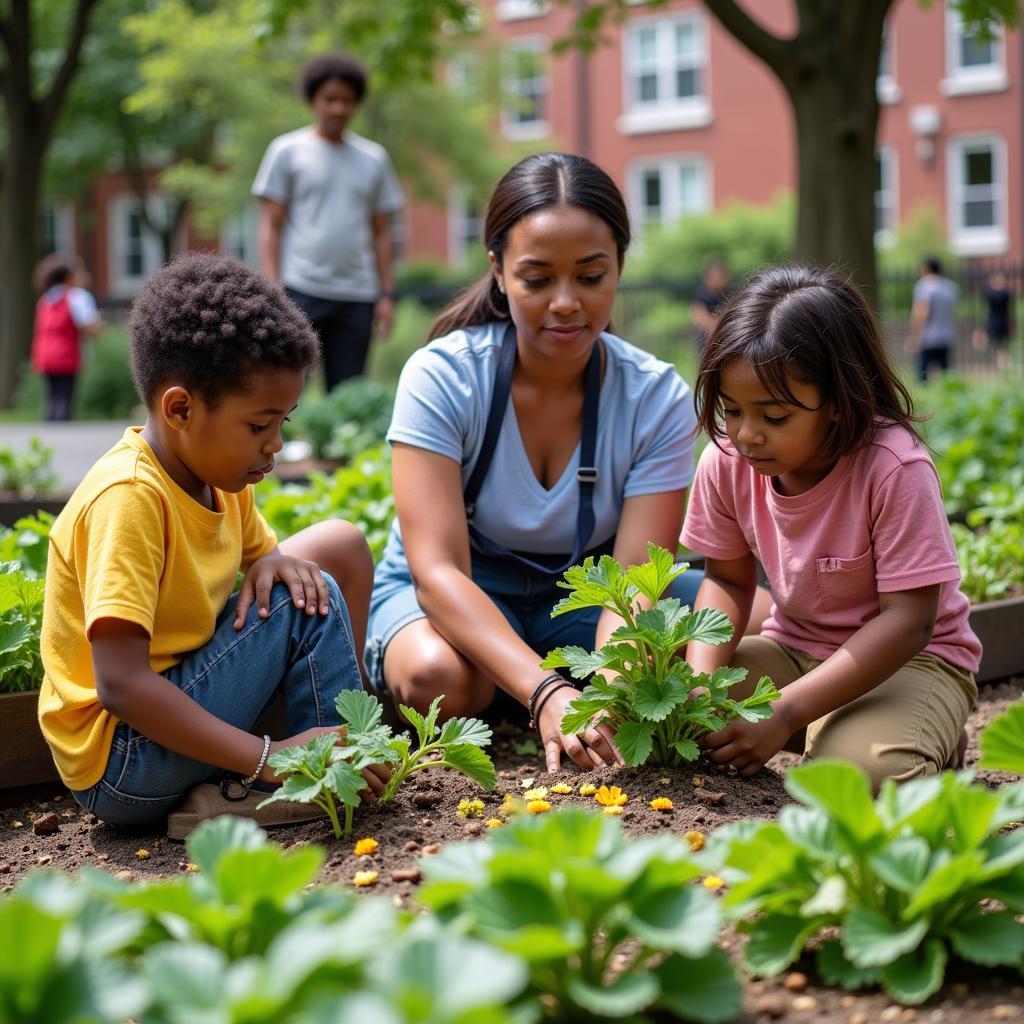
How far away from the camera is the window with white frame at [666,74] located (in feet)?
90.6

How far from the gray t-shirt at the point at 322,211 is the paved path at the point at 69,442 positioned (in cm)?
161

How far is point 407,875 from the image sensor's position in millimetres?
2215

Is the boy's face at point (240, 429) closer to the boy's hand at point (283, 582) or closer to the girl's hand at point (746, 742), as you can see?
the boy's hand at point (283, 582)

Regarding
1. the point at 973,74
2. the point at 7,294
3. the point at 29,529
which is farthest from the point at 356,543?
the point at 973,74

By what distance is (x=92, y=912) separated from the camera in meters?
1.42

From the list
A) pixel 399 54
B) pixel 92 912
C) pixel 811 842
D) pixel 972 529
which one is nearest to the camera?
pixel 92 912

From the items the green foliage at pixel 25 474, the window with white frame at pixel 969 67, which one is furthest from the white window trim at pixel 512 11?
the green foliage at pixel 25 474

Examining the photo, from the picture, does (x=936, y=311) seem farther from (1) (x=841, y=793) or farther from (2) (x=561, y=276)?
(1) (x=841, y=793)

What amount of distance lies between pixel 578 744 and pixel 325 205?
16.7ft

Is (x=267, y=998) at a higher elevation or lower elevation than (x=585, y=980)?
higher

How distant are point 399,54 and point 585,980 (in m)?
9.08

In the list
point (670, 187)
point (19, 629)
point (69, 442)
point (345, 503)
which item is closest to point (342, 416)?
point (345, 503)

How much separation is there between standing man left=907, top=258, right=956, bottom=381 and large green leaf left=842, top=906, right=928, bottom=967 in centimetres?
1516

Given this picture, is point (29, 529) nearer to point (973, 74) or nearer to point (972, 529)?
point (972, 529)
